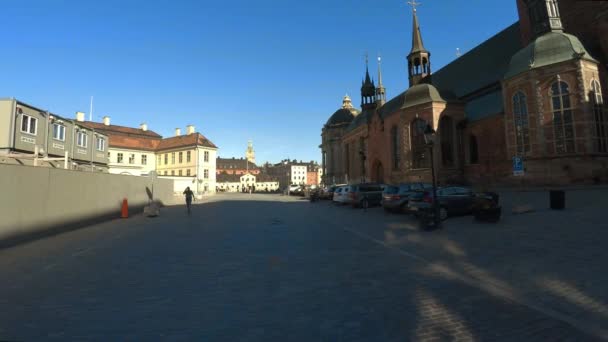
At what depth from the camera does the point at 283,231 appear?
1266 cm

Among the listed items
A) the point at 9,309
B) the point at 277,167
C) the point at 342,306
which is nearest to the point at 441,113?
the point at 342,306

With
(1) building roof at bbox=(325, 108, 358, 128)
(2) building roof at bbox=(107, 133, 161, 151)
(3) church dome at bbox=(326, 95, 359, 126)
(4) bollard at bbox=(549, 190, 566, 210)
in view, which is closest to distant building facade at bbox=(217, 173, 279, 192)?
(1) building roof at bbox=(325, 108, 358, 128)

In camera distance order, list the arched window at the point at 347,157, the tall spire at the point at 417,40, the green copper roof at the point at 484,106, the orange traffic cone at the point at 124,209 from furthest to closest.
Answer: the arched window at the point at 347,157, the tall spire at the point at 417,40, the green copper roof at the point at 484,106, the orange traffic cone at the point at 124,209

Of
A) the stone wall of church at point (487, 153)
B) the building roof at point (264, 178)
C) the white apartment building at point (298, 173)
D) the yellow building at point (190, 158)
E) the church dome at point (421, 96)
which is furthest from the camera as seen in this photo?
the white apartment building at point (298, 173)

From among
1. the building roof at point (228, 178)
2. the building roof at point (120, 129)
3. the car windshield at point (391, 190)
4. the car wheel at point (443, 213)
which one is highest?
the building roof at point (120, 129)

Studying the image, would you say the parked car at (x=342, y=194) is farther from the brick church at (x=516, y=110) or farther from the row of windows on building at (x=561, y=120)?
the row of windows on building at (x=561, y=120)

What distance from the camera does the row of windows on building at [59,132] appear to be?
19294mm

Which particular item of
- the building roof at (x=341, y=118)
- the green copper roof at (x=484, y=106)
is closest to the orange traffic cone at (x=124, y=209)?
the green copper roof at (x=484, y=106)

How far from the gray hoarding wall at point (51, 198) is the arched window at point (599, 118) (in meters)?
32.8

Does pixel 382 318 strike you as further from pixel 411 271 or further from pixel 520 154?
pixel 520 154

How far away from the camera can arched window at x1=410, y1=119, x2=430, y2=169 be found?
3694cm

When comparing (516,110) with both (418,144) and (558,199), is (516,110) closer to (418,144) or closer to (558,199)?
(418,144)

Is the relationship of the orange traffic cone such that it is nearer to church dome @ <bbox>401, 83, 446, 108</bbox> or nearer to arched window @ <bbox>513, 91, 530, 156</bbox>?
arched window @ <bbox>513, 91, 530, 156</bbox>

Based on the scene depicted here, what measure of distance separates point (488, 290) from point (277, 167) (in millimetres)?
175834
